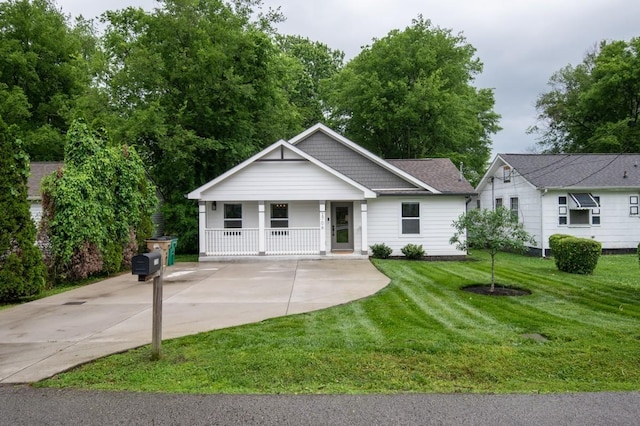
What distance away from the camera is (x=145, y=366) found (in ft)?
14.3

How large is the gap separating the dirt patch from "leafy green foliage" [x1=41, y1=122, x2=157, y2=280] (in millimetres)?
9405

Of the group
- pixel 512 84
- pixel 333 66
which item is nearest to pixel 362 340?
pixel 512 84

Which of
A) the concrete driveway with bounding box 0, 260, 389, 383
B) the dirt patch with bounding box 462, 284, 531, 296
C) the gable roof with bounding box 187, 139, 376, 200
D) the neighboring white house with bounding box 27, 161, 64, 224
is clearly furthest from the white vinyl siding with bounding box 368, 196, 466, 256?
the neighboring white house with bounding box 27, 161, 64, 224

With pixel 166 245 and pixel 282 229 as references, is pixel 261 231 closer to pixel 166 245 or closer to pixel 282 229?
pixel 282 229

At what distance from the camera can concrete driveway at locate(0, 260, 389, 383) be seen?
496 centimetres

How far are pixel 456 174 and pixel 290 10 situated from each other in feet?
43.9

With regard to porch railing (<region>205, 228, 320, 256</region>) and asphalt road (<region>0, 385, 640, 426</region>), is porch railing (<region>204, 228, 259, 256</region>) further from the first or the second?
asphalt road (<region>0, 385, 640, 426</region>)

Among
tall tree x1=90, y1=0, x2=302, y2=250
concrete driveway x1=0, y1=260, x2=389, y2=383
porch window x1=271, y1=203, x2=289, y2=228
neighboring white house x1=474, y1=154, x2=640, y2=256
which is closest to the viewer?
concrete driveway x1=0, y1=260, x2=389, y2=383

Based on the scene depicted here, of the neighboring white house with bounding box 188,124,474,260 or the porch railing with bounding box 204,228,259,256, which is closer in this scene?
the neighboring white house with bounding box 188,124,474,260

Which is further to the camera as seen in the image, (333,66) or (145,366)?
(333,66)

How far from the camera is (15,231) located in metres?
8.17

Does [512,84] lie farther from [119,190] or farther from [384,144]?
[119,190]

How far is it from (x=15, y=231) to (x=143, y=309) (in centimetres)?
328

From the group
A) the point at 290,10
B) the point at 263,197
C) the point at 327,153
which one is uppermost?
the point at 290,10
